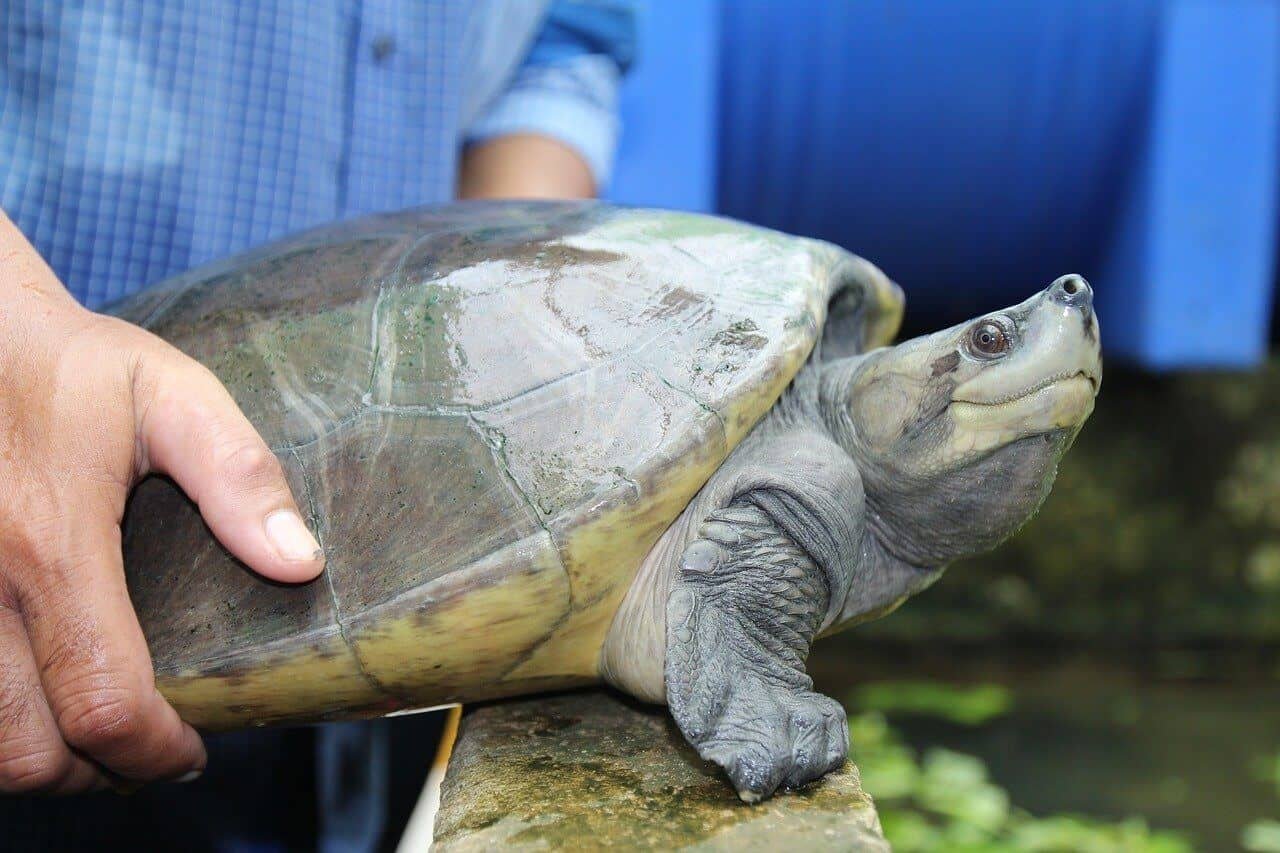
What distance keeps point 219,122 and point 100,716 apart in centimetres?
99

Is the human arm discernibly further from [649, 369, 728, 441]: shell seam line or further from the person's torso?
[649, 369, 728, 441]: shell seam line

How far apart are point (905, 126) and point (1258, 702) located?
263 centimetres

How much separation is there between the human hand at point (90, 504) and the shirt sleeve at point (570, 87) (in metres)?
1.10

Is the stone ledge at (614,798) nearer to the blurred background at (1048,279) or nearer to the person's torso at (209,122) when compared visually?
the person's torso at (209,122)

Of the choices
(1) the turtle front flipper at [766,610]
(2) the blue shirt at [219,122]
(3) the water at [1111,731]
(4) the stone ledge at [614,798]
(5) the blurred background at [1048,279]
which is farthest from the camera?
(3) the water at [1111,731]

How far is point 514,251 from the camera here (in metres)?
1.35

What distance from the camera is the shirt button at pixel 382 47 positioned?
1835mm

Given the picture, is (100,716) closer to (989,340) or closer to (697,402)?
(697,402)

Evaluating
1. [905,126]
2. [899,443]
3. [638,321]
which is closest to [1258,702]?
[905,126]

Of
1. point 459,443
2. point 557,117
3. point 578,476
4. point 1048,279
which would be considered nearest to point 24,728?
point 459,443

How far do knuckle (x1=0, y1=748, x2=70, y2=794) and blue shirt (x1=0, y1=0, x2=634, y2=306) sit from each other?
75cm

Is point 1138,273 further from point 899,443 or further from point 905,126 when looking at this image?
point 899,443

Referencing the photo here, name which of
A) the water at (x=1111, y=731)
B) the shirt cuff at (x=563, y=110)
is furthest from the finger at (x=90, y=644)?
the water at (x=1111, y=731)

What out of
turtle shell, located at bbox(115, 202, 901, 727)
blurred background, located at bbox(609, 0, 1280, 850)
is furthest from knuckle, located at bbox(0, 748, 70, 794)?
blurred background, located at bbox(609, 0, 1280, 850)
